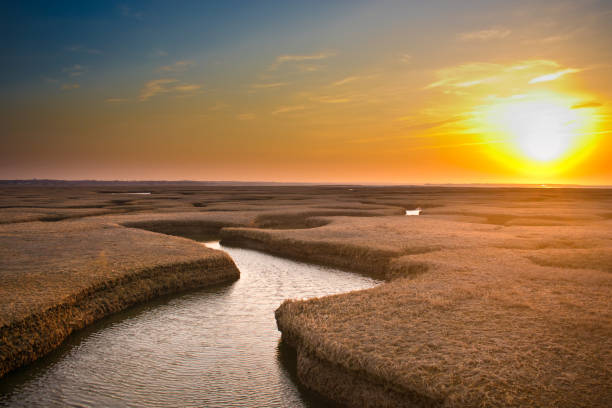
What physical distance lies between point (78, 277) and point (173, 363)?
6.13 meters

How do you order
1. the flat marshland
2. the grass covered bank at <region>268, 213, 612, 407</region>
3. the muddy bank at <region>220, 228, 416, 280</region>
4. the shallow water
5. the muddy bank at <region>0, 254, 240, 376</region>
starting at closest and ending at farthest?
the grass covered bank at <region>268, 213, 612, 407</region>, the flat marshland, the shallow water, the muddy bank at <region>0, 254, 240, 376</region>, the muddy bank at <region>220, 228, 416, 280</region>

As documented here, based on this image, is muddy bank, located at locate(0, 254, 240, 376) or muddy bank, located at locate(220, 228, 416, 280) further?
muddy bank, located at locate(220, 228, 416, 280)

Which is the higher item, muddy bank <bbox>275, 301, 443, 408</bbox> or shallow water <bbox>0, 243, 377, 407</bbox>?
muddy bank <bbox>275, 301, 443, 408</bbox>

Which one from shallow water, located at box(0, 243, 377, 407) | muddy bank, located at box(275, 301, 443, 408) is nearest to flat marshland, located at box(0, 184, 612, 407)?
muddy bank, located at box(275, 301, 443, 408)

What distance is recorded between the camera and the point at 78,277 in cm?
1426

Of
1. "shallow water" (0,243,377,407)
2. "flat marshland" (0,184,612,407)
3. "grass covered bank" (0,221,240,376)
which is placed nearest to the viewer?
"flat marshland" (0,184,612,407)

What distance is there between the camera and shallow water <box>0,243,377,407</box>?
8.80 m

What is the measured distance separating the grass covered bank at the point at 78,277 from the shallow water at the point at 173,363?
1.69 feet

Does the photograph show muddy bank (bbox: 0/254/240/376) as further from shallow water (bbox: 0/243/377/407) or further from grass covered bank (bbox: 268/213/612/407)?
grass covered bank (bbox: 268/213/612/407)

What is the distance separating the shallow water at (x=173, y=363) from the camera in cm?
880

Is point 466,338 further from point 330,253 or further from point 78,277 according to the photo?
point 330,253

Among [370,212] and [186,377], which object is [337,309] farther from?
[370,212]

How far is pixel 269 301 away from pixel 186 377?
234 inches

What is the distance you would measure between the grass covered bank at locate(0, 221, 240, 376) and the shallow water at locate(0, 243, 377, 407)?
20.3 inches
